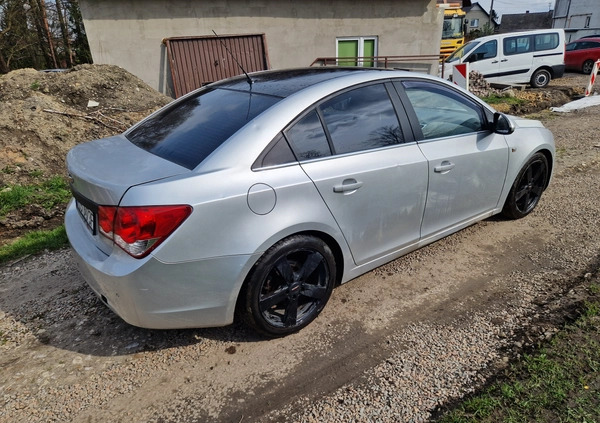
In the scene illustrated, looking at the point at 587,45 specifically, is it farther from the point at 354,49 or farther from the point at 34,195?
the point at 34,195

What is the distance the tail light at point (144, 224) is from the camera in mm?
2154

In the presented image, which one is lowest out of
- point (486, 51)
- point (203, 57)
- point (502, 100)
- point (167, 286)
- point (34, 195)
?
point (502, 100)

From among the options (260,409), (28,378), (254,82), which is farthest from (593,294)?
(28,378)

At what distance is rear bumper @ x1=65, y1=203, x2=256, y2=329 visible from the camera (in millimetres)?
2227

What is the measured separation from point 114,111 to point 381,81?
605cm

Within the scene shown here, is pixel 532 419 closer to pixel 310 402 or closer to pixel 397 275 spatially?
pixel 310 402

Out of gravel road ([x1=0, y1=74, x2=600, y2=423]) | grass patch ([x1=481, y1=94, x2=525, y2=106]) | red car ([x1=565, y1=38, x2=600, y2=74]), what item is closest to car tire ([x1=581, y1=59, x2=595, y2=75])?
red car ([x1=565, y1=38, x2=600, y2=74])

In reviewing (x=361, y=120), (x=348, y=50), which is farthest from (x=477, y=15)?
(x=361, y=120)

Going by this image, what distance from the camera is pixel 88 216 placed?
2559 millimetres

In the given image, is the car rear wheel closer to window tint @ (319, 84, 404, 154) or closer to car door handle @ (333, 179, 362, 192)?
window tint @ (319, 84, 404, 154)

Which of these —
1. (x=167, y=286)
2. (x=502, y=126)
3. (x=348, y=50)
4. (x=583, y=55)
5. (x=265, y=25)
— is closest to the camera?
(x=167, y=286)

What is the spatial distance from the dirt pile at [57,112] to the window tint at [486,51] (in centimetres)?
1075

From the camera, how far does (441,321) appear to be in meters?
2.91

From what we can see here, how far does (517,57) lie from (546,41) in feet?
4.16
